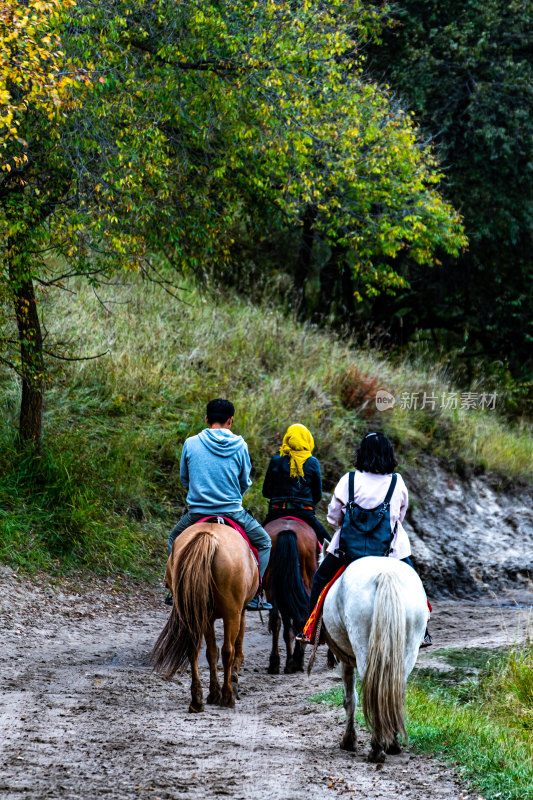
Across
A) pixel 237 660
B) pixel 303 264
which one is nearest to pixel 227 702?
pixel 237 660

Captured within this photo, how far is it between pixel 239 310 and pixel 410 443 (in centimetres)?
459

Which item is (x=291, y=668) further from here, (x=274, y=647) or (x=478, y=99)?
(x=478, y=99)

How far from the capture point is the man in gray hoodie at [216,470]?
6.97 m

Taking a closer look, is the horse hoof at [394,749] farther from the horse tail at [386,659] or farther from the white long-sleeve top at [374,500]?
the white long-sleeve top at [374,500]

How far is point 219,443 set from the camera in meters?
7.06

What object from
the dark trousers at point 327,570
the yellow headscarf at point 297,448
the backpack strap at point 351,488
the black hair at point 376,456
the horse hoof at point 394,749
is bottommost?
the horse hoof at point 394,749

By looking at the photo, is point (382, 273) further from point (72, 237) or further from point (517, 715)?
point (517, 715)

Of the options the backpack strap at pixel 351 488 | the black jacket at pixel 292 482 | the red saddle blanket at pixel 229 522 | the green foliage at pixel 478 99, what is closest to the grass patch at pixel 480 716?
the red saddle blanket at pixel 229 522

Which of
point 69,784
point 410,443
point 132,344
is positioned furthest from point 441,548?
point 69,784

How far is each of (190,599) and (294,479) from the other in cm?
243

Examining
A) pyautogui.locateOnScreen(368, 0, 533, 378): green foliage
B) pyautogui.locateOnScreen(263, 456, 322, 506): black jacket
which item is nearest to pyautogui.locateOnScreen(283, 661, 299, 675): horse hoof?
pyautogui.locateOnScreen(263, 456, 322, 506): black jacket

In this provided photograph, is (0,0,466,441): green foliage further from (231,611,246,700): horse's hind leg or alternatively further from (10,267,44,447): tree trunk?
(231,611,246,700): horse's hind leg

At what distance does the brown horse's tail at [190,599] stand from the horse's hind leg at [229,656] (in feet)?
0.78

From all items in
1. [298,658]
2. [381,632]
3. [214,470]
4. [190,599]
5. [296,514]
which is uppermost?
[214,470]
